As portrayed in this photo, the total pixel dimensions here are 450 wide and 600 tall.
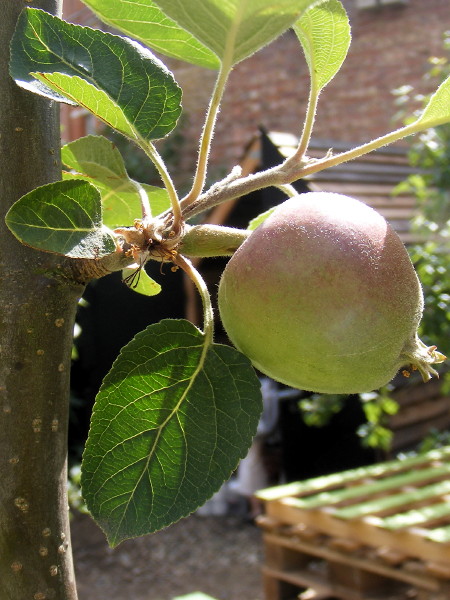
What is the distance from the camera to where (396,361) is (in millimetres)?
A: 508

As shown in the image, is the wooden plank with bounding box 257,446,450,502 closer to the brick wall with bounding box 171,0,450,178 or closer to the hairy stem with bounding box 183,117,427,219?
the hairy stem with bounding box 183,117,427,219

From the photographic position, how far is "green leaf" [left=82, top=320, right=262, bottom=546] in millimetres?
487

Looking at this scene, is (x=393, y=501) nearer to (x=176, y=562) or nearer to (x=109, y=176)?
(x=176, y=562)

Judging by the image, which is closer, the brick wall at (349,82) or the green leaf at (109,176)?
the green leaf at (109,176)

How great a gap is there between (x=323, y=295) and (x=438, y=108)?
0.17m

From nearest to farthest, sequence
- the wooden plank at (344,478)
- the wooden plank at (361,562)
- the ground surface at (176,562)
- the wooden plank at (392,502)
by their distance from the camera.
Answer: the wooden plank at (361,562), the wooden plank at (392,502), the wooden plank at (344,478), the ground surface at (176,562)

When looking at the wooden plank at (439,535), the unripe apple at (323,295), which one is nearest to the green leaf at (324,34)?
the unripe apple at (323,295)

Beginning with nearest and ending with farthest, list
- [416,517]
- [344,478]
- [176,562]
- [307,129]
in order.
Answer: [307,129]
[416,517]
[344,478]
[176,562]

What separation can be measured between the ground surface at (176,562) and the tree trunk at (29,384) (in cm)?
361

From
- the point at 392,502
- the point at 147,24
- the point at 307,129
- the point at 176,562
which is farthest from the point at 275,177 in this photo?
the point at 176,562

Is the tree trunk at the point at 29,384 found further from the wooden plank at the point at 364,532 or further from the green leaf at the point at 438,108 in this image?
the wooden plank at the point at 364,532

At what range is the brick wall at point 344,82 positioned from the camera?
5.97 metres

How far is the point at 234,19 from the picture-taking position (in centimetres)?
43

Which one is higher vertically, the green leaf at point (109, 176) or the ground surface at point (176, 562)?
the green leaf at point (109, 176)
